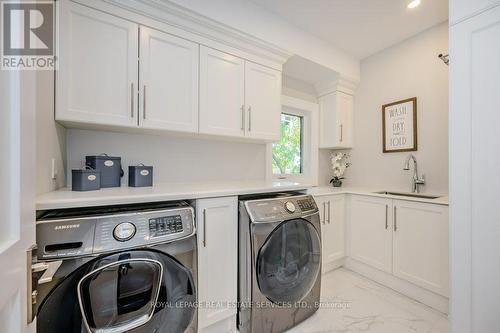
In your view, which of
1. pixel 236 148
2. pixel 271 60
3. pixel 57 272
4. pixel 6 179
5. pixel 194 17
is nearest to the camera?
pixel 6 179

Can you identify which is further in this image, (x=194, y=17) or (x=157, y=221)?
(x=194, y=17)

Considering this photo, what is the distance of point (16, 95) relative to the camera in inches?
16.8

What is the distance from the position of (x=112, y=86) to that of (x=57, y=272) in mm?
1090

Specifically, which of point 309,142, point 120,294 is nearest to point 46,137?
point 120,294

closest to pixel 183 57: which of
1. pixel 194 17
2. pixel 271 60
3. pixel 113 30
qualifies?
pixel 194 17

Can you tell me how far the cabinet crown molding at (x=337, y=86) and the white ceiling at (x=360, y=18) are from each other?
16.5 inches

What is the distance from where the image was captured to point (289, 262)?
4.99ft

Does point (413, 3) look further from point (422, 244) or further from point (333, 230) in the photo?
point (333, 230)

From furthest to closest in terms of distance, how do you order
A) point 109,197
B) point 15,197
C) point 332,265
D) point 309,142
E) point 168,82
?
point 309,142
point 332,265
point 168,82
point 109,197
point 15,197

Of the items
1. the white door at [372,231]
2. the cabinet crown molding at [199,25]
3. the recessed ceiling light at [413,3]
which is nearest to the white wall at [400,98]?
the recessed ceiling light at [413,3]

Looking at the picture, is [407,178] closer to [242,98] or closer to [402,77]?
[402,77]

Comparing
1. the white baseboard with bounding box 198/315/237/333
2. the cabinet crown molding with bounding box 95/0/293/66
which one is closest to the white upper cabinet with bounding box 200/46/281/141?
the cabinet crown molding with bounding box 95/0/293/66

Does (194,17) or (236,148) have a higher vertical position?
(194,17)

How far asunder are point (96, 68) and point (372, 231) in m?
2.72
